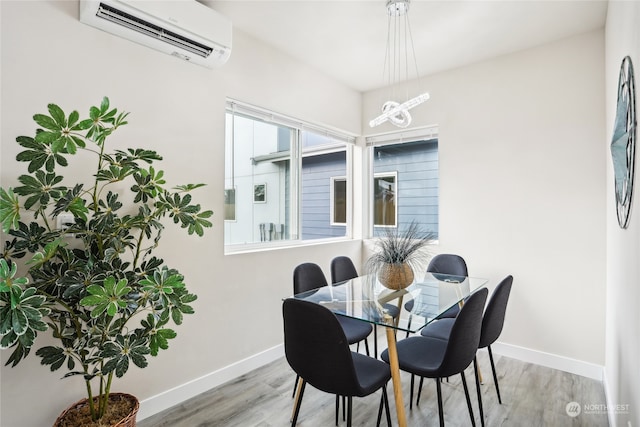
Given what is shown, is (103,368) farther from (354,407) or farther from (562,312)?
(562,312)

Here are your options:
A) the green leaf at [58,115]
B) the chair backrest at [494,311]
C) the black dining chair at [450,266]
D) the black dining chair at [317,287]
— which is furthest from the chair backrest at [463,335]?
the green leaf at [58,115]

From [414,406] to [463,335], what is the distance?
91cm

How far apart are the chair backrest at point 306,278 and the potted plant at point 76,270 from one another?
2.91ft

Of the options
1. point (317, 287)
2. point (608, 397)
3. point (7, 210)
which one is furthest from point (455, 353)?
point (7, 210)

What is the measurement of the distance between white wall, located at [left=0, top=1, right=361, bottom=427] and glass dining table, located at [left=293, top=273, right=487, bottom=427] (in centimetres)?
70

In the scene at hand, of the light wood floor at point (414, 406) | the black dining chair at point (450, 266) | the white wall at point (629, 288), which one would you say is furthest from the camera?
the black dining chair at point (450, 266)

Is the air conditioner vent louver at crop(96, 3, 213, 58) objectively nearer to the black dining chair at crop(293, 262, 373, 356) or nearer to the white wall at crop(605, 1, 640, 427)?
the black dining chair at crop(293, 262, 373, 356)

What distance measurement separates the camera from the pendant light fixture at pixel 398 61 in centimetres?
216

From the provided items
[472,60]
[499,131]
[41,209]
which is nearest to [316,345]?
[41,209]

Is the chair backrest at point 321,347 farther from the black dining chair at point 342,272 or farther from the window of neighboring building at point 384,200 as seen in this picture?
the window of neighboring building at point 384,200

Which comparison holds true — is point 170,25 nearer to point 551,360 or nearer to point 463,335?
point 463,335

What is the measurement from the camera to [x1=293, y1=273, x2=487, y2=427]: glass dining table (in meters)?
1.78

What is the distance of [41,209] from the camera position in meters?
1.59

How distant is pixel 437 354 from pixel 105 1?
8.79 ft
